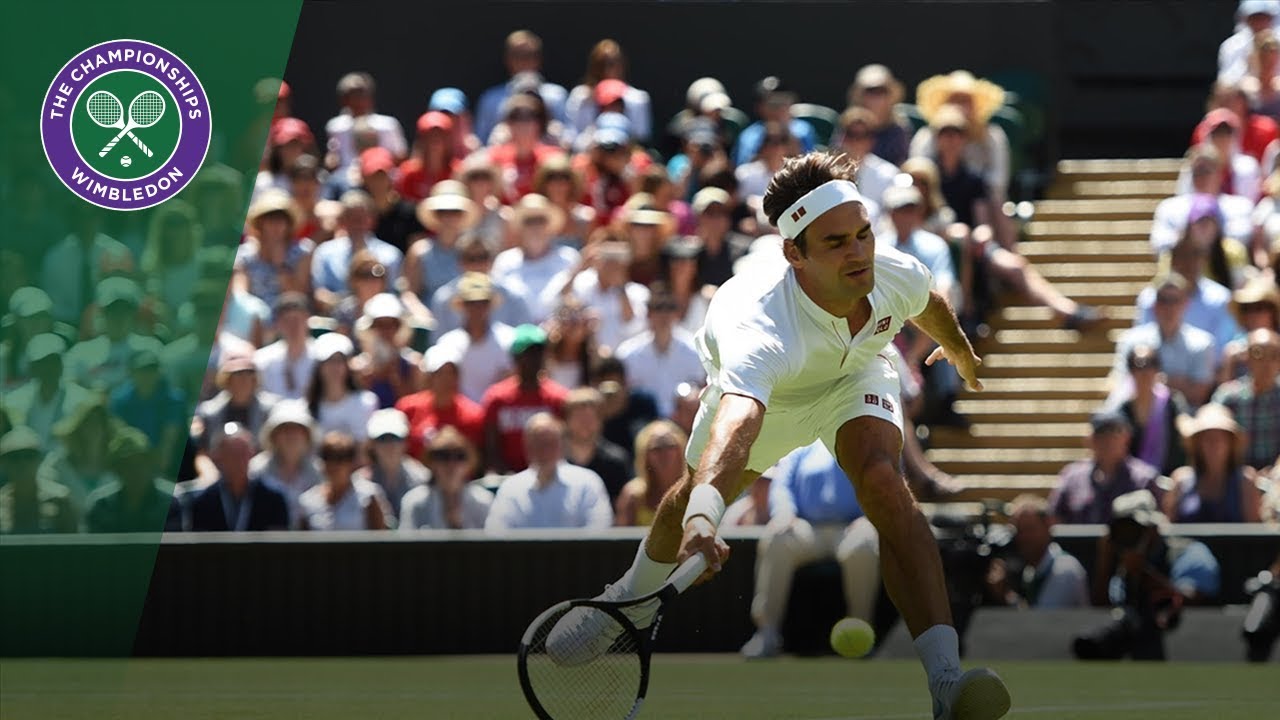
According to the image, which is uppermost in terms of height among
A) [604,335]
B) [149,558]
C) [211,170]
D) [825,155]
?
[825,155]

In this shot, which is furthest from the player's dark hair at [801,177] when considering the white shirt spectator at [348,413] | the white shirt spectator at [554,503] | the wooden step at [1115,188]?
the wooden step at [1115,188]

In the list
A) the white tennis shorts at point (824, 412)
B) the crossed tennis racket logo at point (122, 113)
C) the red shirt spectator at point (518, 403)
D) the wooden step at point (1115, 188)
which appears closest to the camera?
the white tennis shorts at point (824, 412)

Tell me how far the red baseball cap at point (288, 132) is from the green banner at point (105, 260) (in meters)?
3.98

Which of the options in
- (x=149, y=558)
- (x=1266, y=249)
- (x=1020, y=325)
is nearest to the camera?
(x=149, y=558)

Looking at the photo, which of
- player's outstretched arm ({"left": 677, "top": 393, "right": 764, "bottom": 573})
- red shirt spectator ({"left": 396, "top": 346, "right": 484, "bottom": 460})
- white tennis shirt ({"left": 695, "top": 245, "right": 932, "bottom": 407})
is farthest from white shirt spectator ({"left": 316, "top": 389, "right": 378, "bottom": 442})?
player's outstretched arm ({"left": 677, "top": 393, "right": 764, "bottom": 573})

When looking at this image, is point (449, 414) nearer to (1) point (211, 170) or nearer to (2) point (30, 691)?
(1) point (211, 170)

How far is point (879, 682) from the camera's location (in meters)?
9.46

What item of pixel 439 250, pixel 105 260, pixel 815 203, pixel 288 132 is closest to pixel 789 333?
pixel 815 203

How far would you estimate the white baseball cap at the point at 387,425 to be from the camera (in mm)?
12062

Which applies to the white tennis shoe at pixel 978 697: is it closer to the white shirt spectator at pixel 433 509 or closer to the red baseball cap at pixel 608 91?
the white shirt spectator at pixel 433 509

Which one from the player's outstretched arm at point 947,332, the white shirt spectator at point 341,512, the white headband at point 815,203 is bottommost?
the white shirt spectator at point 341,512

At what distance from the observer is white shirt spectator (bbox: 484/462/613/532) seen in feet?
38.7

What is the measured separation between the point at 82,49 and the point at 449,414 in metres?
3.08

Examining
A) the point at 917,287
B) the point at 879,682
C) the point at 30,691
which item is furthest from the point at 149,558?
the point at 917,287
